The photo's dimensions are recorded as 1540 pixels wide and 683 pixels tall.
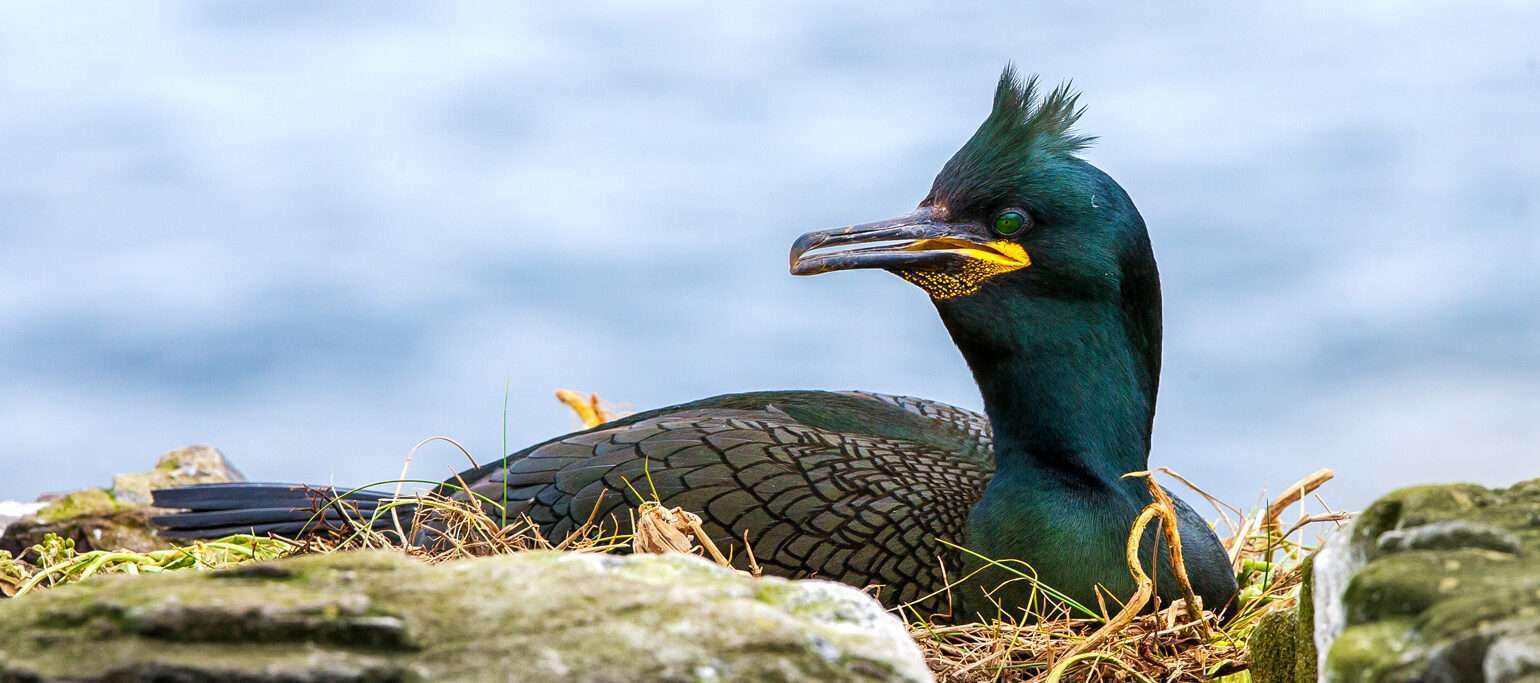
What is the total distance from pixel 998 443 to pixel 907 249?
0.57m

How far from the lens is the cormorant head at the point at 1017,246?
4.04m

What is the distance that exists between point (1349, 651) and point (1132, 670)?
1646 mm

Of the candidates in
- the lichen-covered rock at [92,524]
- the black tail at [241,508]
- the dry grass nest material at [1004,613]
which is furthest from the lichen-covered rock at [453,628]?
the lichen-covered rock at [92,524]

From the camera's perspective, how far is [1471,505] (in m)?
2.03

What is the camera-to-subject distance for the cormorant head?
404cm

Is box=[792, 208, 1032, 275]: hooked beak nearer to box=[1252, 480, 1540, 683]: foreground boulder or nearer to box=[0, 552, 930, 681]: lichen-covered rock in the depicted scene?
box=[1252, 480, 1540, 683]: foreground boulder

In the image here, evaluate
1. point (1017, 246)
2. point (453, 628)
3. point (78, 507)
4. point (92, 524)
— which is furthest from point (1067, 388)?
point (78, 507)

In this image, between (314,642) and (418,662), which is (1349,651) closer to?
(418,662)

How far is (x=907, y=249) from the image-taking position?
4094 millimetres

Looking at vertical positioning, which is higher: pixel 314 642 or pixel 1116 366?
pixel 1116 366

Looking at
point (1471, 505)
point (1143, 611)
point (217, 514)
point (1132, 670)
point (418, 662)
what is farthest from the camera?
point (217, 514)

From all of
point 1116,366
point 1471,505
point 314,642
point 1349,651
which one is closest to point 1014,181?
point 1116,366

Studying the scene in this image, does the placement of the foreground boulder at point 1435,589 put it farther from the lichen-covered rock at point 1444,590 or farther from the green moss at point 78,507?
the green moss at point 78,507

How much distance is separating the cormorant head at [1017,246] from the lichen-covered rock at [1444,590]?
1960 millimetres
